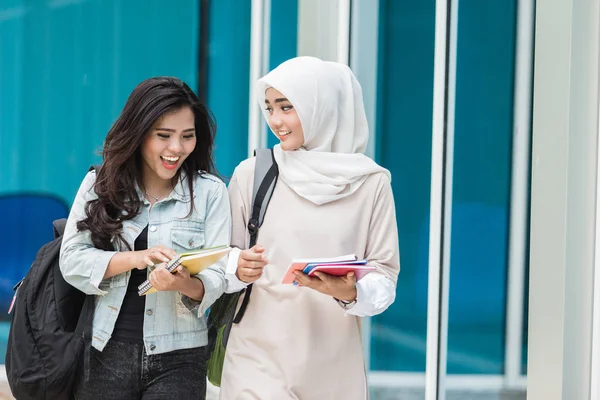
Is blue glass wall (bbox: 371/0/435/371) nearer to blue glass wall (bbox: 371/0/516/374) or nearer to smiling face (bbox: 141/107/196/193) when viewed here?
blue glass wall (bbox: 371/0/516/374)

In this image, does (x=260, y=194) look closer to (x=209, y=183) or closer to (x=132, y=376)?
(x=209, y=183)

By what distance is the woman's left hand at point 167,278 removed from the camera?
2459 millimetres

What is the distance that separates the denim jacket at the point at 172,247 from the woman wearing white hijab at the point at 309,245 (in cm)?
8

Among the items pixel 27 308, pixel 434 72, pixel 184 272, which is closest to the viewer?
pixel 184 272

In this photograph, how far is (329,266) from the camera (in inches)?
94.0

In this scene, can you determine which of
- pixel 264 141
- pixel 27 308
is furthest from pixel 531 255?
pixel 264 141

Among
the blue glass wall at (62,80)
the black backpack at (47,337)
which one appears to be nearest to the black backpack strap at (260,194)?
the black backpack at (47,337)

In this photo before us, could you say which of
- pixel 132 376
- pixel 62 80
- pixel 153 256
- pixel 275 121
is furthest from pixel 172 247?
pixel 62 80

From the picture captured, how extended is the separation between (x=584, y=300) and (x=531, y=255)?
0.72 feet

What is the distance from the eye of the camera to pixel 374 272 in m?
2.68

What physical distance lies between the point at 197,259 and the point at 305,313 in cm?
46

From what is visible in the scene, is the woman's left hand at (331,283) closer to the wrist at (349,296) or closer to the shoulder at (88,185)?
the wrist at (349,296)

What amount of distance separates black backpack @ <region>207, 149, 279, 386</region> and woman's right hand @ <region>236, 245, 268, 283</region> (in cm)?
18

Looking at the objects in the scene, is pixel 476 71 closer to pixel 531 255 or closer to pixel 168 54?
pixel 531 255
